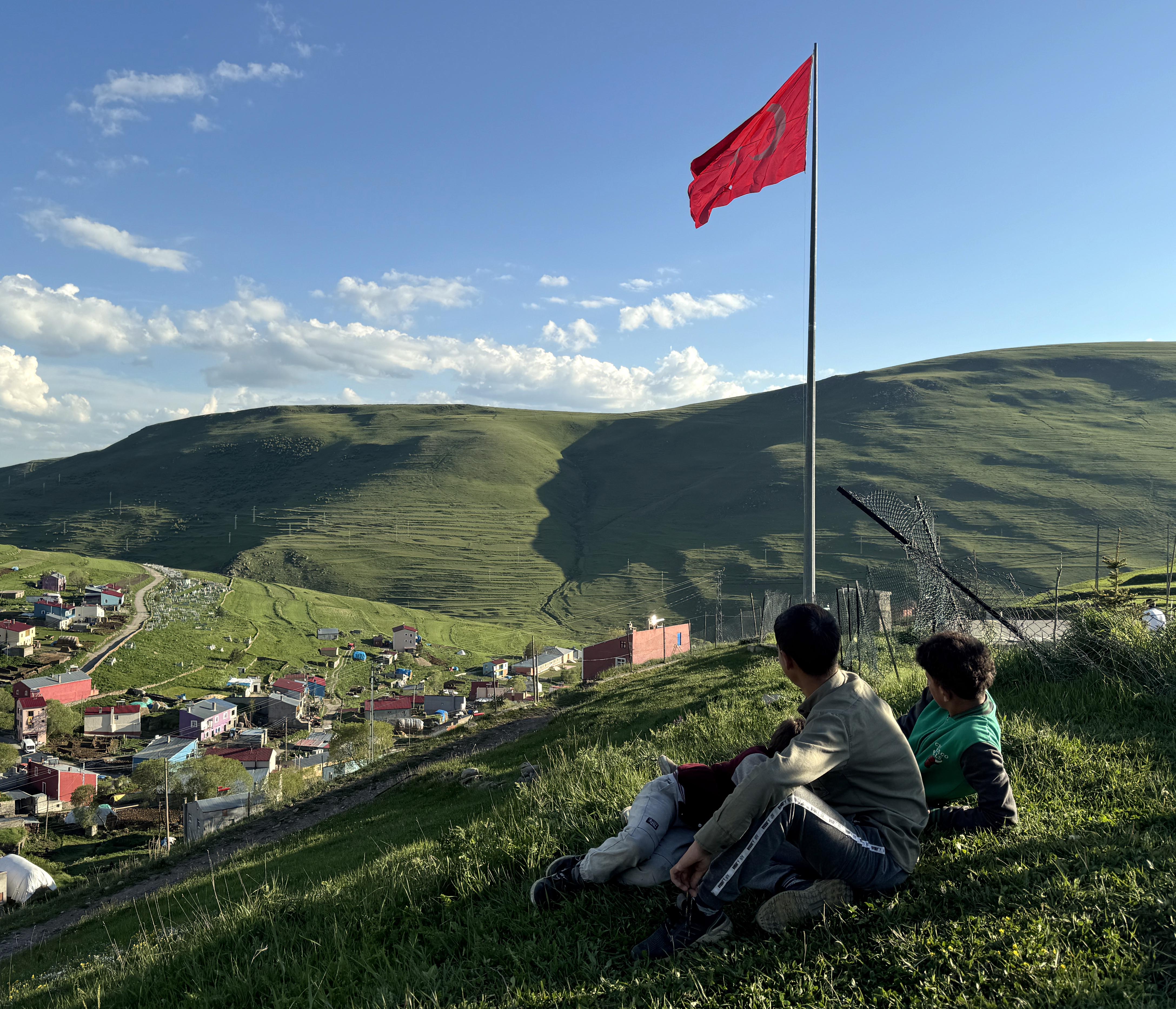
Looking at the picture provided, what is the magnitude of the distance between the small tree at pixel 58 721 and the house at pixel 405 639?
125ft

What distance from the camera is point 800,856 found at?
10.7ft

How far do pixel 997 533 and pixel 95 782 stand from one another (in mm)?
123510

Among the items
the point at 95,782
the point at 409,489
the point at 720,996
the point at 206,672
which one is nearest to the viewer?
the point at 720,996

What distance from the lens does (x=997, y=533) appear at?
377 ft

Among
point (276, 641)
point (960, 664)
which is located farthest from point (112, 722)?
point (960, 664)

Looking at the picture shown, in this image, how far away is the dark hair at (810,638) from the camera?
10.8 feet

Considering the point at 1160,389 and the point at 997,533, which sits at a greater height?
the point at 1160,389

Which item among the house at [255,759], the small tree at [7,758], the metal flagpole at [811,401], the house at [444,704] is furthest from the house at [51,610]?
the metal flagpole at [811,401]

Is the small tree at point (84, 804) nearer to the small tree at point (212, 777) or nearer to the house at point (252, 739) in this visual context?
the small tree at point (212, 777)

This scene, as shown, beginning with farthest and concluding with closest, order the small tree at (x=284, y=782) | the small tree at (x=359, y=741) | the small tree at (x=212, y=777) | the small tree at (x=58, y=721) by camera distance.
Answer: the small tree at (x=58, y=721)
the small tree at (x=359, y=741)
the small tree at (x=212, y=777)
the small tree at (x=284, y=782)

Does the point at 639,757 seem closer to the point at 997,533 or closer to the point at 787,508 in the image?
the point at 997,533

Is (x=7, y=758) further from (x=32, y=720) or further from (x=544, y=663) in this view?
(x=544, y=663)

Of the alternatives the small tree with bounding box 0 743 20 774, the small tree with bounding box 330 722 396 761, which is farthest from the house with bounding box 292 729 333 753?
the small tree with bounding box 0 743 20 774

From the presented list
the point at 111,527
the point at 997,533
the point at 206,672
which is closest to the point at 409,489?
the point at 111,527
